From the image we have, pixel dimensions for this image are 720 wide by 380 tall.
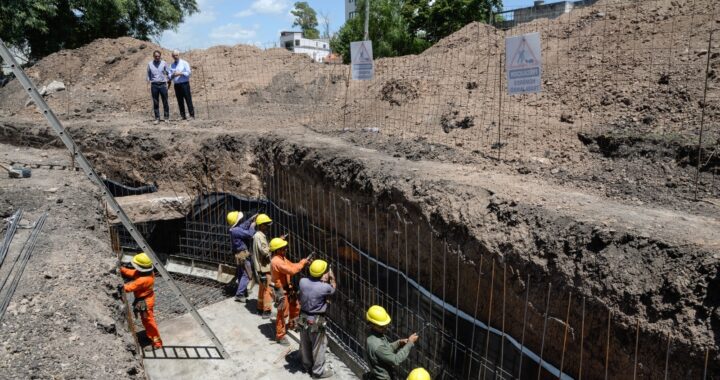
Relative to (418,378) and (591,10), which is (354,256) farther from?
(591,10)

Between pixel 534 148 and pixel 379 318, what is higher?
pixel 534 148

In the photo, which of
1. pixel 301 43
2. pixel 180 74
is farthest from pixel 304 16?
pixel 180 74

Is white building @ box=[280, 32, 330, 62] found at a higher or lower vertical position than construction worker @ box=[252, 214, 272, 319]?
higher

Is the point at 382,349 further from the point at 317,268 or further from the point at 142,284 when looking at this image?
the point at 142,284

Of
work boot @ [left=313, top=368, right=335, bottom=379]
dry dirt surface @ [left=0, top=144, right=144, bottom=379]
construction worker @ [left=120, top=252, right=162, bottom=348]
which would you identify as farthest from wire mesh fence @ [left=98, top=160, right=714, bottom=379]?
dry dirt surface @ [left=0, top=144, right=144, bottom=379]

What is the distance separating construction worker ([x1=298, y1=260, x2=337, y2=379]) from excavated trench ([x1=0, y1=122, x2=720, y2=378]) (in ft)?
2.23

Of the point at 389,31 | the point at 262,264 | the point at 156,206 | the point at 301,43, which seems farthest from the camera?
the point at 301,43

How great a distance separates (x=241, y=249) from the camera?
831 centimetres

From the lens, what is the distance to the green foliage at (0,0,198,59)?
19188 mm

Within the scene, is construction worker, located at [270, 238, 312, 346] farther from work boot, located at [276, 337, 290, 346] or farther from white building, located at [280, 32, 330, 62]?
white building, located at [280, 32, 330, 62]

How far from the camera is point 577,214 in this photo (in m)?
4.66

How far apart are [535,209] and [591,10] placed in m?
8.05

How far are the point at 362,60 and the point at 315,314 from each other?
4.89 metres

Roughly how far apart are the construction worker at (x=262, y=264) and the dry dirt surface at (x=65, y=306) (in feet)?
6.75
